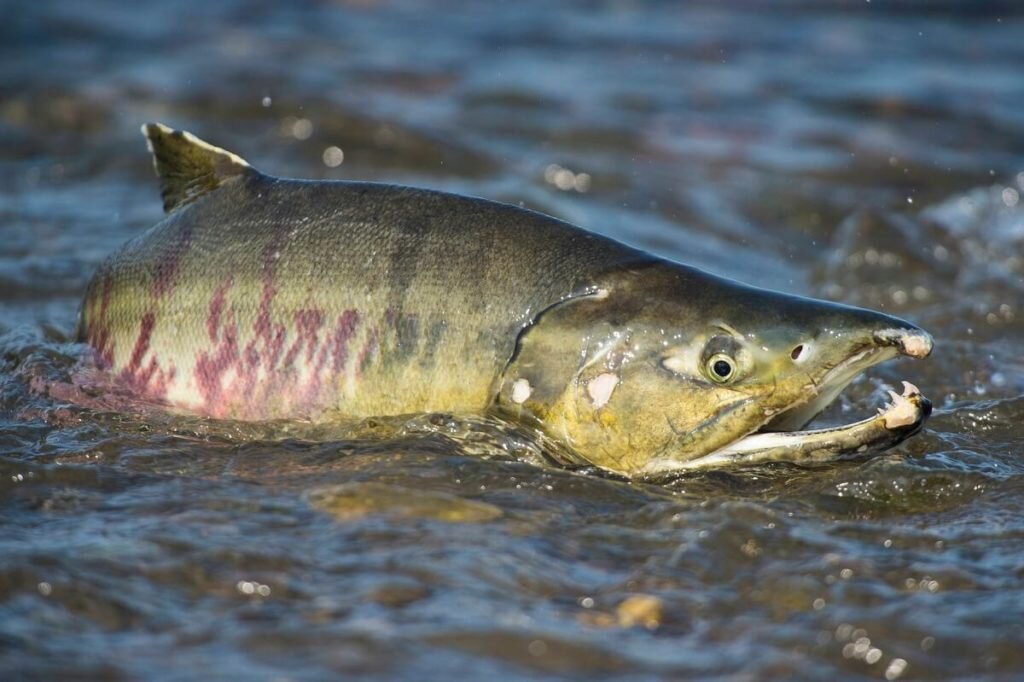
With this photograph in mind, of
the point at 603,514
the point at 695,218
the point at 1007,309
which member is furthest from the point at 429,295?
the point at 695,218

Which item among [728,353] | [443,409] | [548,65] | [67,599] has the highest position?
[548,65]

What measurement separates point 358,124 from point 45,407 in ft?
15.9

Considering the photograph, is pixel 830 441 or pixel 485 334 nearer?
pixel 830 441

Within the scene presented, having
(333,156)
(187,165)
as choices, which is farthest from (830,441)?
(333,156)

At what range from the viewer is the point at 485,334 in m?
3.84

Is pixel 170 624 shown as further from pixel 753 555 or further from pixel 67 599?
pixel 753 555

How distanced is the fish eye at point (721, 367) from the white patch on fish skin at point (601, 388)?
25 cm

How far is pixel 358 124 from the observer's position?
8.91 meters

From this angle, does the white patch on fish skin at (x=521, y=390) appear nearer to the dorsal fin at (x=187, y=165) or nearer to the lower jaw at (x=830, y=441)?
the lower jaw at (x=830, y=441)

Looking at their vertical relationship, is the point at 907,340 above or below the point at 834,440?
above

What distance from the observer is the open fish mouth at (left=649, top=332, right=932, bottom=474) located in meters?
3.65

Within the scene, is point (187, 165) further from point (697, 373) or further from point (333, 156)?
point (333, 156)

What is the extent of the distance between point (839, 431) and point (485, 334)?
3.22ft

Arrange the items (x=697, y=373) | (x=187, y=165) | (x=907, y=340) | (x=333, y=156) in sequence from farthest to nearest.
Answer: (x=333, y=156) < (x=187, y=165) < (x=697, y=373) < (x=907, y=340)
